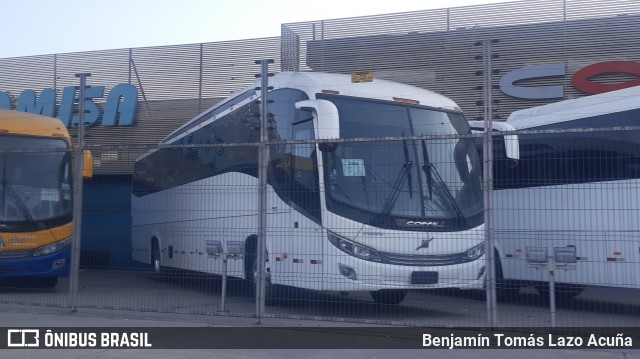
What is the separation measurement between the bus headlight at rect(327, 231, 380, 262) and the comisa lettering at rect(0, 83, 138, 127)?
47.1 feet

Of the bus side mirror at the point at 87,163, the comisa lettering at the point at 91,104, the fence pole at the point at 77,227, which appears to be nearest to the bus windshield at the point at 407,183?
the fence pole at the point at 77,227

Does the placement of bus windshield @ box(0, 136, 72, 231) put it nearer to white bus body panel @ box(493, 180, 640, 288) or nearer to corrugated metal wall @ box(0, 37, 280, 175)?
corrugated metal wall @ box(0, 37, 280, 175)

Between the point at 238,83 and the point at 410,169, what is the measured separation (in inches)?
500

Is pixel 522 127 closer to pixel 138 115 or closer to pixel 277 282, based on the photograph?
pixel 277 282

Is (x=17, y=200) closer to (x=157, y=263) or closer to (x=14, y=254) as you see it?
(x=14, y=254)

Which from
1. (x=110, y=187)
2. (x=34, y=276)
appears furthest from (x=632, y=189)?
(x=110, y=187)

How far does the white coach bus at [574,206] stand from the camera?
30.6 ft

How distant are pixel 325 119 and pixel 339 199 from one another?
4.14ft

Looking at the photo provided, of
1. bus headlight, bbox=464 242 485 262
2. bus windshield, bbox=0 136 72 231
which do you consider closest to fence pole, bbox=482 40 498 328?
bus headlight, bbox=464 242 485 262

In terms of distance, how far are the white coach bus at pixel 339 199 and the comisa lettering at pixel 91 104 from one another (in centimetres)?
1132

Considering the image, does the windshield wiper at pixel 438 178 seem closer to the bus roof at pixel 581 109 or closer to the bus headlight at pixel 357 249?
the bus headlight at pixel 357 249

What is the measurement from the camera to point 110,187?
20406mm

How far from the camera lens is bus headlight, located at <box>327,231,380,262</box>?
1048cm

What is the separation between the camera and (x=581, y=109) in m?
13.3
